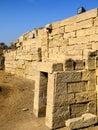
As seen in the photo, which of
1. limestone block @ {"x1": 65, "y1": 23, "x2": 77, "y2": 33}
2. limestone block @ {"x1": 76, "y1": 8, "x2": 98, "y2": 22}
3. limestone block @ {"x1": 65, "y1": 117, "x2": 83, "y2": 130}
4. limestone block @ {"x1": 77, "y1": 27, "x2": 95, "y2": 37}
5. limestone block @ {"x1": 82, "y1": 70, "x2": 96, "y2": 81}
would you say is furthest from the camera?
limestone block @ {"x1": 65, "y1": 23, "x2": 77, "y2": 33}

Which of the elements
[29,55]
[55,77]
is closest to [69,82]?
[55,77]

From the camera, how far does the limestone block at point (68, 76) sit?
681cm

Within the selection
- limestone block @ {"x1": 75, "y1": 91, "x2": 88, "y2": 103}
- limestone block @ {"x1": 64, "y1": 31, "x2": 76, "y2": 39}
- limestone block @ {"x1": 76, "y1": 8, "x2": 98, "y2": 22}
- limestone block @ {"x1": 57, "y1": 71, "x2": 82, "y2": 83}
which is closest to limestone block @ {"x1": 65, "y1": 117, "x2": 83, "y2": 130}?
limestone block @ {"x1": 75, "y1": 91, "x2": 88, "y2": 103}

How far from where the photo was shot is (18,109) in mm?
9039

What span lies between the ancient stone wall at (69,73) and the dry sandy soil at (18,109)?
1.66ft

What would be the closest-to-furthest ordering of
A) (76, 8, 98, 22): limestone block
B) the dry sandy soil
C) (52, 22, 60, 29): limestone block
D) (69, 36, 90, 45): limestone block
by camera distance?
1. the dry sandy soil
2. (76, 8, 98, 22): limestone block
3. (69, 36, 90, 45): limestone block
4. (52, 22, 60, 29): limestone block

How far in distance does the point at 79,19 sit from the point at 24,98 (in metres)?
4.62

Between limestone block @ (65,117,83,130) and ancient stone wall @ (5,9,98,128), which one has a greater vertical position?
ancient stone wall @ (5,9,98,128)

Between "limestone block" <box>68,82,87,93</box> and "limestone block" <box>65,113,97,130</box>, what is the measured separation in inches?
33.7

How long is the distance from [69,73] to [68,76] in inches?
4.1

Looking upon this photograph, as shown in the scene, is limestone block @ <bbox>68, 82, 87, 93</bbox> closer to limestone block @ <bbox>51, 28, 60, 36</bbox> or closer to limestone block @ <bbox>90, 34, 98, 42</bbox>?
limestone block @ <bbox>90, 34, 98, 42</bbox>

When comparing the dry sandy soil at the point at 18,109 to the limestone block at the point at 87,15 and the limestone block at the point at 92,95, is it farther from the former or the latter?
the limestone block at the point at 87,15

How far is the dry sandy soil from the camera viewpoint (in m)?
7.41

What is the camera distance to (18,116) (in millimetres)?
8344
